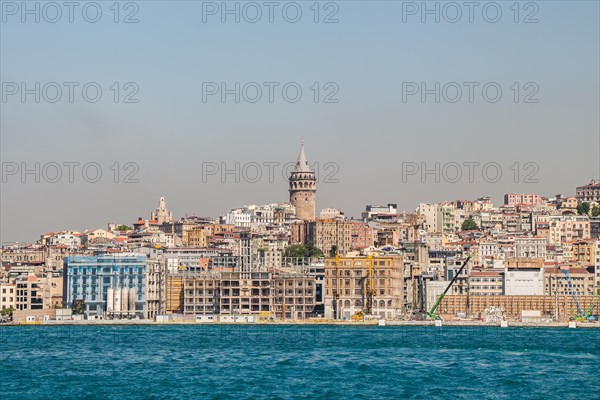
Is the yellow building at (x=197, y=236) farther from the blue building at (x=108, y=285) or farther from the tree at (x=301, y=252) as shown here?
the blue building at (x=108, y=285)

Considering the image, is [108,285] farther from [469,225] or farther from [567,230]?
[469,225]

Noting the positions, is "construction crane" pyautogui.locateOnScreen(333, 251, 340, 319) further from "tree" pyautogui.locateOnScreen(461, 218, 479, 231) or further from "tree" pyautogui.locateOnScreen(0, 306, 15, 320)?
"tree" pyautogui.locateOnScreen(461, 218, 479, 231)

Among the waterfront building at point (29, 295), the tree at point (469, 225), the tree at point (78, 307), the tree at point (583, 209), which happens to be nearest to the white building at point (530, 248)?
the tree at point (469, 225)

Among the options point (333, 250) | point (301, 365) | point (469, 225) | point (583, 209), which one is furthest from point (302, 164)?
point (301, 365)

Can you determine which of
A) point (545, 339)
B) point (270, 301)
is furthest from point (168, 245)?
point (545, 339)

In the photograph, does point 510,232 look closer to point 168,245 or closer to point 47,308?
point 168,245
